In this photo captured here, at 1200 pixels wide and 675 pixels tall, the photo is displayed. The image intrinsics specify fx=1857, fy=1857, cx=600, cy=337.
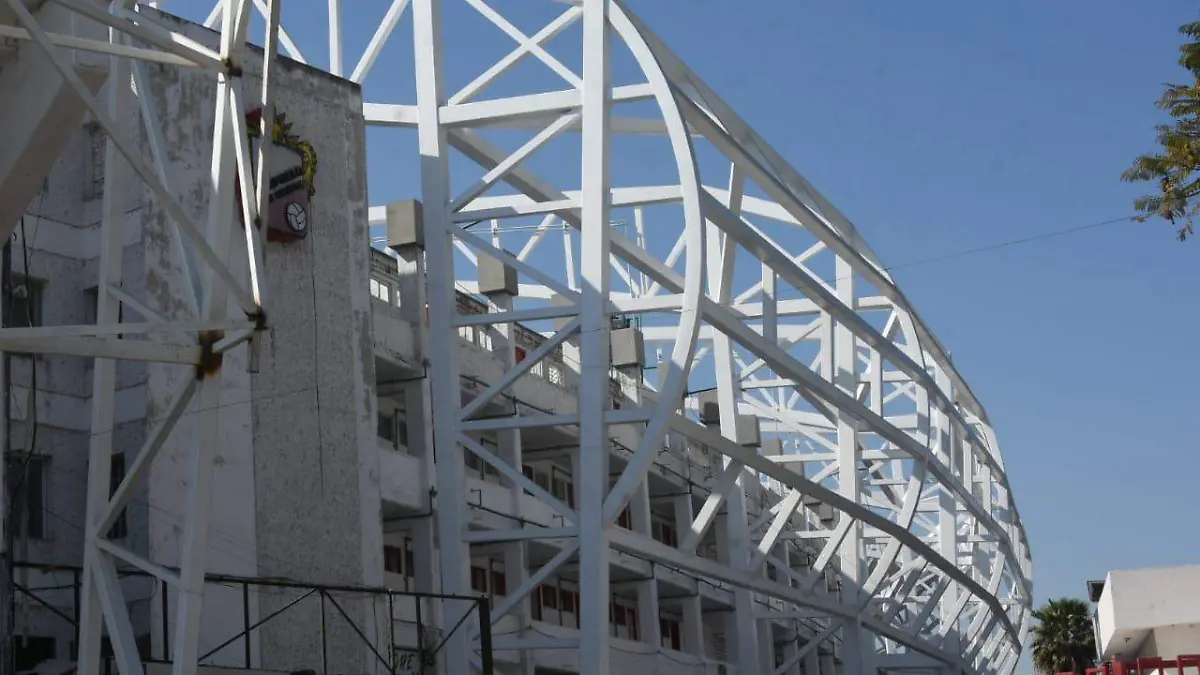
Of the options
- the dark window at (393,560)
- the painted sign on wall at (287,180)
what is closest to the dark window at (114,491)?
the painted sign on wall at (287,180)

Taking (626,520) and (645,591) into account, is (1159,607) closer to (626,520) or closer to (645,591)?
(645,591)

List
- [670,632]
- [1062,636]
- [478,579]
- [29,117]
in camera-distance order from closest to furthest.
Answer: [29,117]
[478,579]
[670,632]
[1062,636]

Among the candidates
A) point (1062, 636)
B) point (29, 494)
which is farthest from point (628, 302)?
point (1062, 636)

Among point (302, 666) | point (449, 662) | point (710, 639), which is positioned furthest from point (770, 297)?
point (710, 639)

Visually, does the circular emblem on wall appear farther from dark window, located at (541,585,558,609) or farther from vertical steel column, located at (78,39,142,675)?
dark window, located at (541,585,558,609)

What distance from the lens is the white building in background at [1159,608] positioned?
43312 mm

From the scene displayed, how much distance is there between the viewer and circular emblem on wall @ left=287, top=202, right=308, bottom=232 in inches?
1230

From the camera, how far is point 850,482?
1909 inches

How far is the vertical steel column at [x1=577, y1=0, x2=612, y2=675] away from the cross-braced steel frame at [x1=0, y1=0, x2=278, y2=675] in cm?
1244

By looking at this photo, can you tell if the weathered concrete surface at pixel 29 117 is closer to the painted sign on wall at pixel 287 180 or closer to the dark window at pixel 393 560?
the painted sign on wall at pixel 287 180

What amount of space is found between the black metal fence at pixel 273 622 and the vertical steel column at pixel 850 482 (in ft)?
55.6

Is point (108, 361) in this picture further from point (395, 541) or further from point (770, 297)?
point (770, 297)

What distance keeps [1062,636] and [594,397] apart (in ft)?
219

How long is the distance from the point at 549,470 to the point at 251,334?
1109 inches
